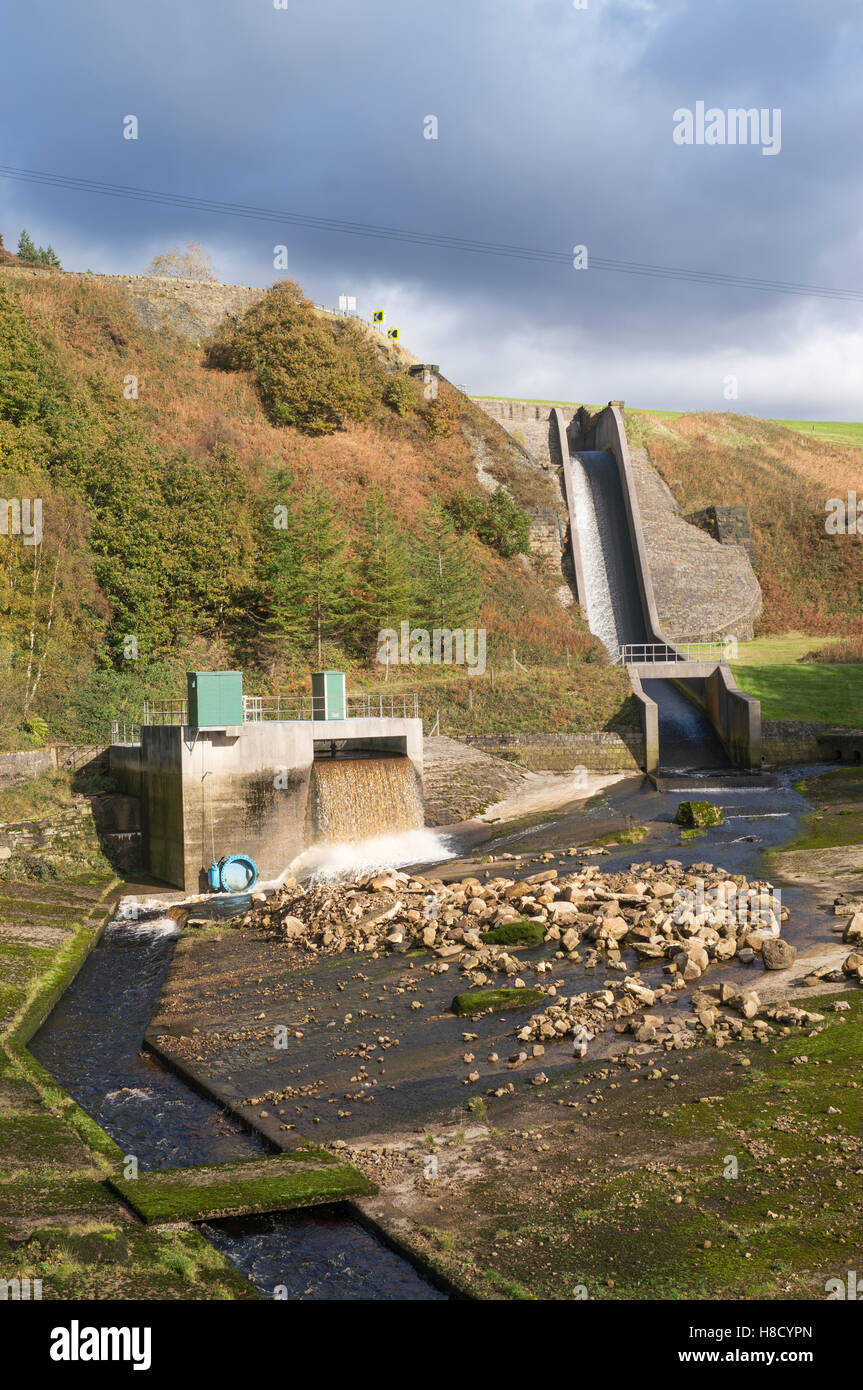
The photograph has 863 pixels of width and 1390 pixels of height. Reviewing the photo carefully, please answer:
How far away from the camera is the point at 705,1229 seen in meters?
8.85

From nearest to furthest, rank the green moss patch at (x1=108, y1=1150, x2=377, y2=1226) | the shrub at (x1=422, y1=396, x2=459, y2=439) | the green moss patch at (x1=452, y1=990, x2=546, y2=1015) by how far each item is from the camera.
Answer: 1. the green moss patch at (x1=108, y1=1150, x2=377, y2=1226)
2. the green moss patch at (x1=452, y1=990, x2=546, y2=1015)
3. the shrub at (x1=422, y1=396, x2=459, y2=439)

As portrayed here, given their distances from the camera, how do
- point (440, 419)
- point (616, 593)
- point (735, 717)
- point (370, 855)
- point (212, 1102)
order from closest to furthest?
point (212, 1102), point (370, 855), point (735, 717), point (616, 593), point (440, 419)

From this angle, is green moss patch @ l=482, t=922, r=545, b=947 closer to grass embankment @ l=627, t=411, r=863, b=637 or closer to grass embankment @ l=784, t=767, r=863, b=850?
grass embankment @ l=784, t=767, r=863, b=850

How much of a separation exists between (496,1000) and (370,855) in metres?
12.8

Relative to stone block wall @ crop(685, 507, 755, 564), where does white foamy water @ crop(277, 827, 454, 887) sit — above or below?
below

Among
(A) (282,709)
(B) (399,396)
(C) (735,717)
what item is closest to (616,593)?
(C) (735,717)

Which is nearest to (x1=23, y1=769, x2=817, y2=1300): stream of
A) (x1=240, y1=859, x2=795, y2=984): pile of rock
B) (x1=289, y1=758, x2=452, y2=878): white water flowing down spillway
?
(x1=240, y1=859, x2=795, y2=984): pile of rock

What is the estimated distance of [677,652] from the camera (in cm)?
4691

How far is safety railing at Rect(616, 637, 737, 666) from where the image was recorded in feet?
156

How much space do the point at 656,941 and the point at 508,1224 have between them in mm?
8758

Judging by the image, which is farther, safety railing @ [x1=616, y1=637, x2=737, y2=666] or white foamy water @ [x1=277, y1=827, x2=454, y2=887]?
safety railing @ [x1=616, y1=637, x2=737, y2=666]

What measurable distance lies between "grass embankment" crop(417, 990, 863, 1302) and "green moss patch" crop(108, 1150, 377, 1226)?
1.34 meters

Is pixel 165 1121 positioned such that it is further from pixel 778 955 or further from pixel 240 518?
pixel 240 518
